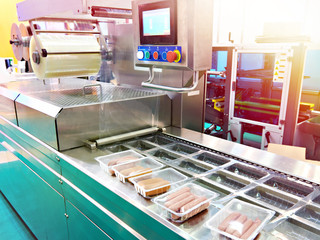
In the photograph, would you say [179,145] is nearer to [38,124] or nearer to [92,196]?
[92,196]

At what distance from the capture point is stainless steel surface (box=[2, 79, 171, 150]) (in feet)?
5.43

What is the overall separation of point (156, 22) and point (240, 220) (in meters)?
1.07

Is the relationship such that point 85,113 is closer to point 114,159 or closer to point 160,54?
point 114,159

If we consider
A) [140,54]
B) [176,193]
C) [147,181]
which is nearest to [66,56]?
[140,54]

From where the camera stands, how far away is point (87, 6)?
55.0 inches

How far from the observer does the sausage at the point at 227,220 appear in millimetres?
959

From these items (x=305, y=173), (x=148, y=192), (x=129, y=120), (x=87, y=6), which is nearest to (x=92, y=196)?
(x=148, y=192)

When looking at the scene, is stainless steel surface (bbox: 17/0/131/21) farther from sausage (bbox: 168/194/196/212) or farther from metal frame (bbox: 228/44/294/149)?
metal frame (bbox: 228/44/294/149)

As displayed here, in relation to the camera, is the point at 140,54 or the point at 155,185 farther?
the point at 140,54

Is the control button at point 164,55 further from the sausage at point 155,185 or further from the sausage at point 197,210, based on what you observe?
the sausage at point 197,210

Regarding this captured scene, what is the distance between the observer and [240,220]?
99 cm

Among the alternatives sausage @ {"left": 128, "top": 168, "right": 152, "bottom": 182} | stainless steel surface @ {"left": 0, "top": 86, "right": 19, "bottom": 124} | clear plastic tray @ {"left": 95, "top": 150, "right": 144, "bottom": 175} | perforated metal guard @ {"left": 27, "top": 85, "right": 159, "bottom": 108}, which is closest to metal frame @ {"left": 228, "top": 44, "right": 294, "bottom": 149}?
perforated metal guard @ {"left": 27, "top": 85, "right": 159, "bottom": 108}

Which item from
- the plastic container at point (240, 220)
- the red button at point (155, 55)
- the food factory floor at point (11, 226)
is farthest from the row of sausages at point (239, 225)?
the food factory floor at point (11, 226)

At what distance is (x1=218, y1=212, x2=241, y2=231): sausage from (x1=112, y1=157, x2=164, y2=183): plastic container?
47 centimetres
